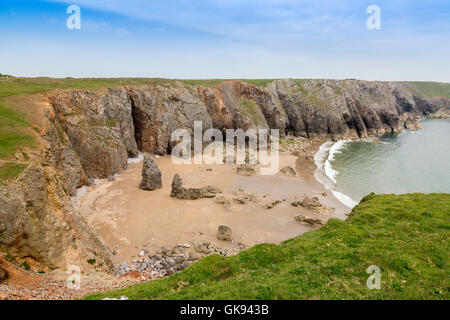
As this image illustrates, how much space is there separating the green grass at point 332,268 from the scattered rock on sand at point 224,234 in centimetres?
916

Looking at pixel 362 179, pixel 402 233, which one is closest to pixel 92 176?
pixel 402 233

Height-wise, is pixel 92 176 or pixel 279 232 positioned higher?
pixel 92 176

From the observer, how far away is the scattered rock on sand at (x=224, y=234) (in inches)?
1088

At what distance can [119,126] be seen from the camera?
162 ft

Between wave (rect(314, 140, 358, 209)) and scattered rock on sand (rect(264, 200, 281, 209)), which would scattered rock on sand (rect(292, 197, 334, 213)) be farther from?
wave (rect(314, 140, 358, 209))

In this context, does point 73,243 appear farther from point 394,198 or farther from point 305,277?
point 394,198

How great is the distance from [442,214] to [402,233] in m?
6.18

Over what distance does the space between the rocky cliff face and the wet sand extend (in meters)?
4.09

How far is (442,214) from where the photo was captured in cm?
2170

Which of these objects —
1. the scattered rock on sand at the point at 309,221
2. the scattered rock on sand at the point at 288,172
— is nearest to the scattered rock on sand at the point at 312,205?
the scattered rock on sand at the point at 309,221

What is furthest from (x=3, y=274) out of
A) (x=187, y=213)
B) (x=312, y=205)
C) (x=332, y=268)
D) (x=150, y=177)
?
(x=312, y=205)

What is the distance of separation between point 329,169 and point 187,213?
127 feet

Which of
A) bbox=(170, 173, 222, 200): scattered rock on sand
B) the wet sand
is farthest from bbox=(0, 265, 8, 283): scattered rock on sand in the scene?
bbox=(170, 173, 222, 200): scattered rock on sand
